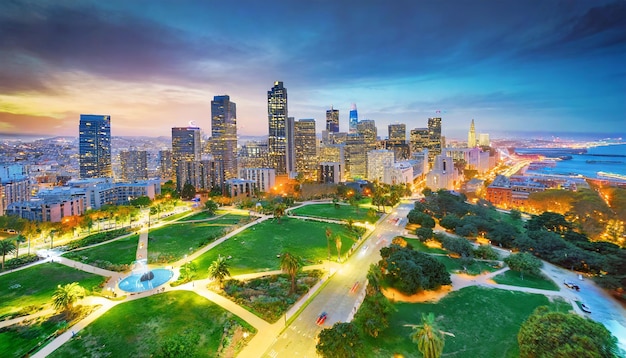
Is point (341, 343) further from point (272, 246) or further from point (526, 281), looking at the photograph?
point (272, 246)

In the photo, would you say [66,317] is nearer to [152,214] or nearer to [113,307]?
[113,307]

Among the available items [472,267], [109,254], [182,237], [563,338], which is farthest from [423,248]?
[109,254]

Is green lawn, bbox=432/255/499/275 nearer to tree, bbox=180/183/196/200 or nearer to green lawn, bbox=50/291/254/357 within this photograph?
green lawn, bbox=50/291/254/357

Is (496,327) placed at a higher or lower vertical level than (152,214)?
lower

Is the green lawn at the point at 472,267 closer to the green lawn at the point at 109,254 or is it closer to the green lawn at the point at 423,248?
the green lawn at the point at 423,248

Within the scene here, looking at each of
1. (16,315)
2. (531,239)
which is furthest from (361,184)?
(16,315)

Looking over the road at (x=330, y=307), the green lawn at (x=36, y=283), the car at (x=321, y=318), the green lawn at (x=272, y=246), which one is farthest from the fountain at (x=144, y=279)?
the car at (x=321, y=318)
